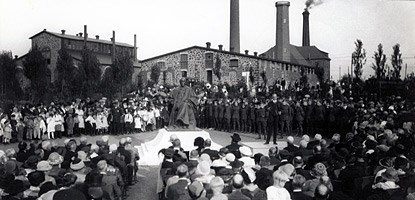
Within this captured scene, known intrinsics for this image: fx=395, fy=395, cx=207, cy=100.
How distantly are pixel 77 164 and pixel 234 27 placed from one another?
43422 mm

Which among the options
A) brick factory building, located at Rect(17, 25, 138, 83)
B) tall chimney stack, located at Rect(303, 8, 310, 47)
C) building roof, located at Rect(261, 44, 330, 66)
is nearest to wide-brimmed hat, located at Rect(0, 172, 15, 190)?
brick factory building, located at Rect(17, 25, 138, 83)

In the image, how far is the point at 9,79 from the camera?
32375 millimetres

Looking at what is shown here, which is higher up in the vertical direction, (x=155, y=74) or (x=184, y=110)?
(x=155, y=74)

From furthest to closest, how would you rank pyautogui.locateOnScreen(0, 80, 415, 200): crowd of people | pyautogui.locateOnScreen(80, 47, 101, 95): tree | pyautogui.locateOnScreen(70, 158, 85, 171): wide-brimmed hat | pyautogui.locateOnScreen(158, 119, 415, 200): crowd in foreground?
pyautogui.locateOnScreen(80, 47, 101, 95): tree → pyautogui.locateOnScreen(70, 158, 85, 171): wide-brimmed hat → pyautogui.locateOnScreen(0, 80, 415, 200): crowd of people → pyautogui.locateOnScreen(158, 119, 415, 200): crowd in foreground

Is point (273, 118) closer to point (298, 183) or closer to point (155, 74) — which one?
point (298, 183)

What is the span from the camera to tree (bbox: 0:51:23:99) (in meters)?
31.4

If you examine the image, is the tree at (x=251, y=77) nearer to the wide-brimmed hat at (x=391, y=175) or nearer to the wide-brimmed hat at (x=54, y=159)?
the wide-brimmed hat at (x=54, y=159)

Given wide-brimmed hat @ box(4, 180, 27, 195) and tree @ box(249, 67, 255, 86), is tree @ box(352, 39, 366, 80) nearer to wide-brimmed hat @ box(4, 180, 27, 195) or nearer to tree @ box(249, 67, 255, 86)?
tree @ box(249, 67, 255, 86)

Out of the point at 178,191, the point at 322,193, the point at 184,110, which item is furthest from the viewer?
the point at 184,110

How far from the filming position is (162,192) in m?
7.98

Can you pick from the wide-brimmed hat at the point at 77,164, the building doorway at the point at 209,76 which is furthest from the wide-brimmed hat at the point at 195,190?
the building doorway at the point at 209,76

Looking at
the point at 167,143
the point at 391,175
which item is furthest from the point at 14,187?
the point at 167,143

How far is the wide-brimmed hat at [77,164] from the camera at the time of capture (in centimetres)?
667

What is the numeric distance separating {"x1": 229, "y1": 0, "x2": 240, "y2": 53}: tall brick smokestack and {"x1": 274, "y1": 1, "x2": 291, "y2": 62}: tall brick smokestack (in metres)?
7.13
